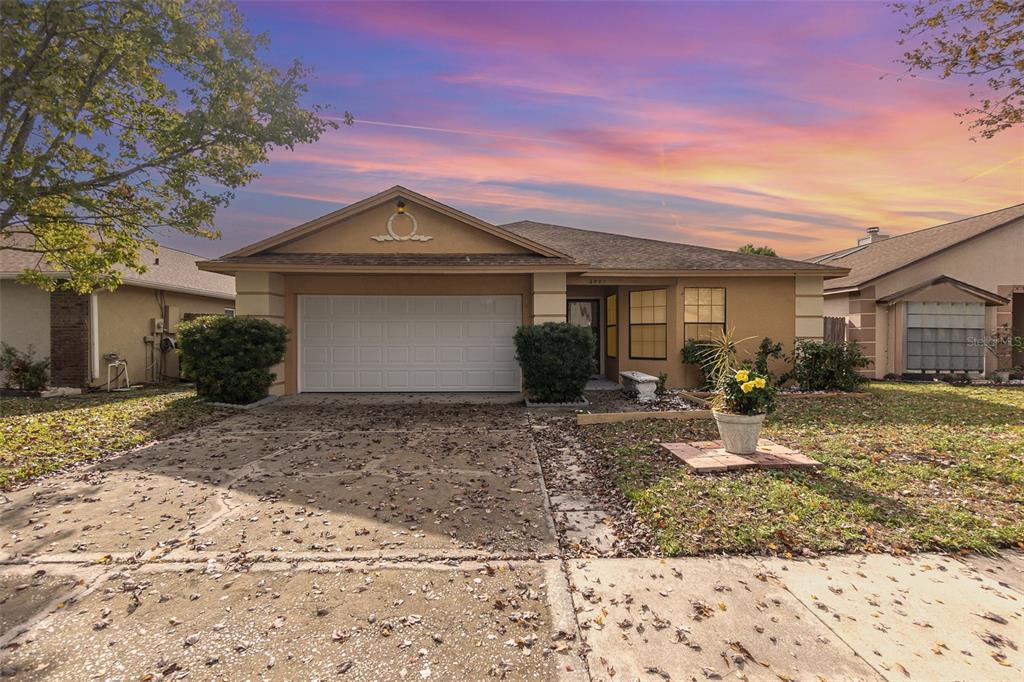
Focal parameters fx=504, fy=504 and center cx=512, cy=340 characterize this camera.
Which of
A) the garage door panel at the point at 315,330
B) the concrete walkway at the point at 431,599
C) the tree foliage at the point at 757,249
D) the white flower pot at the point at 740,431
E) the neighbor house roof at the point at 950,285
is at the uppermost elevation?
the tree foliage at the point at 757,249

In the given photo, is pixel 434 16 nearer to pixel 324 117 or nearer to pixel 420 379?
pixel 324 117

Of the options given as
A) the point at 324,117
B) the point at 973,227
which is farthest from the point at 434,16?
the point at 973,227

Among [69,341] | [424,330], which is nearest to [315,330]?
[424,330]

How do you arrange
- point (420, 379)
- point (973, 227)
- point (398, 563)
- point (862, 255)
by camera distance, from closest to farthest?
point (398, 563) < point (420, 379) < point (973, 227) < point (862, 255)

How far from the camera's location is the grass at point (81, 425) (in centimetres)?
632

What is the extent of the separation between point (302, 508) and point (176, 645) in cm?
198

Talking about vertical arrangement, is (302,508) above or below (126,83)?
below

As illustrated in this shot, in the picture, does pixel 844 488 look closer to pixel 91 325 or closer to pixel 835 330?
pixel 835 330

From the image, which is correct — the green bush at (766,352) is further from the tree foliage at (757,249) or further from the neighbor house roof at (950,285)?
the tree foliage at (757,249)

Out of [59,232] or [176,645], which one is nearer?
[176,645]

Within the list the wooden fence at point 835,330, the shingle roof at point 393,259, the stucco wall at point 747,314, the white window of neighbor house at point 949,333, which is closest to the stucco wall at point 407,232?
the shingle roof at point 393,259

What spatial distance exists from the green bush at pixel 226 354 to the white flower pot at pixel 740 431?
8612mm

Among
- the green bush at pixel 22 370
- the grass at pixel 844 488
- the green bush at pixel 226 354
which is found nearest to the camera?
the grass at pixel 844 488

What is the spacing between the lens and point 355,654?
2.63 meters
